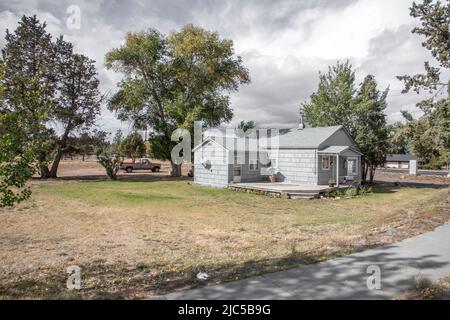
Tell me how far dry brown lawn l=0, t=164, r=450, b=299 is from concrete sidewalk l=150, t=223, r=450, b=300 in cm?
42

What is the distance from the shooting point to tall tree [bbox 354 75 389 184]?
95.9 ft

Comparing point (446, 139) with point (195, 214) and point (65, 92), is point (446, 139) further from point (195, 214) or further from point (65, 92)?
point (65, 92)

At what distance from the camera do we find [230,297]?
14.6ft

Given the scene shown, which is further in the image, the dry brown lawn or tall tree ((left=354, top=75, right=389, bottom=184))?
tall tree ((left=354, top=75, right=389, bottom=184))

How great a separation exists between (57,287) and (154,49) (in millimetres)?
33128

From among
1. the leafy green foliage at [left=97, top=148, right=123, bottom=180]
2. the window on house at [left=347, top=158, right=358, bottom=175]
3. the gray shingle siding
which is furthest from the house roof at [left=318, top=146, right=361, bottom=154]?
the leafy green foliage at [left=97, top=148, right=123, bottom=180]

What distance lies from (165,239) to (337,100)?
27.4 metres

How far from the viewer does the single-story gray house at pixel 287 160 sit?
83.2 ft

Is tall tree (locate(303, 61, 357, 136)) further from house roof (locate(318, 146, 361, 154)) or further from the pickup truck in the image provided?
the pickup truck

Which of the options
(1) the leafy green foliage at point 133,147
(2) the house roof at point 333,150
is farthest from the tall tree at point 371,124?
(1) the leafy green foliage at point 133,147

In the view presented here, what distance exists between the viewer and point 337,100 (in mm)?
31828
